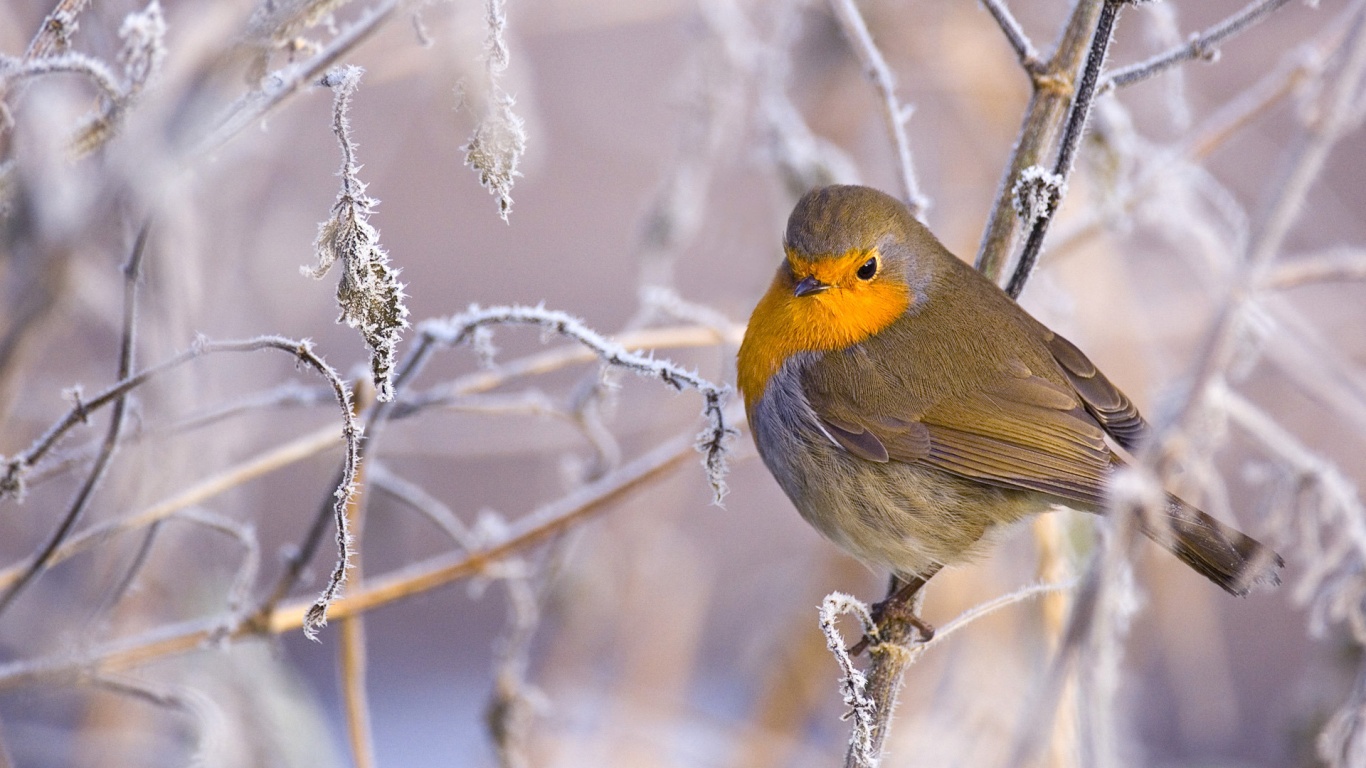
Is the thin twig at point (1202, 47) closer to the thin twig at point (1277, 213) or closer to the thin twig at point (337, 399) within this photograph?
the thin twig at point (1277, 213)

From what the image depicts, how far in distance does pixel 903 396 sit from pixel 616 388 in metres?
0.67

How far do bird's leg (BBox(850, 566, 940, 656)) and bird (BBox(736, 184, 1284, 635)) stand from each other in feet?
0.07

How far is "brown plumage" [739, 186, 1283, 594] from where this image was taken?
2355 mm

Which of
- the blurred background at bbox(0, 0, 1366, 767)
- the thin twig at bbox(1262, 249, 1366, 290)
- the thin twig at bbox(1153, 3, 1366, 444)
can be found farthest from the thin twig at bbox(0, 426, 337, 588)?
the thin twig at bbox(1262, 249, 1366, 290)

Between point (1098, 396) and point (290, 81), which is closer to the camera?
point (290, 81)

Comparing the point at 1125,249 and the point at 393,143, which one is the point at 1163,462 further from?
the point at 1125,249

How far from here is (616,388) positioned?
7.02 ft

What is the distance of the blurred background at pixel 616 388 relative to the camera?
64.0 inches

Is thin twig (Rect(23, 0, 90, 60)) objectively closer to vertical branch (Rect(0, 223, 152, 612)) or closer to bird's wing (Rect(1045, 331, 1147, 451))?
vertical branch (Rect(0, 223, 152, 612))

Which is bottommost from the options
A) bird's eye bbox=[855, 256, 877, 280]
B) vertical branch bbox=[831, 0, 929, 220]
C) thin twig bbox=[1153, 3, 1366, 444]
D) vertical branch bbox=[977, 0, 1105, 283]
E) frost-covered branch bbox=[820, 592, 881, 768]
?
frost-covered branch bbox=[820, 592, 881, 768]

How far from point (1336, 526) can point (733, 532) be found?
144 inches

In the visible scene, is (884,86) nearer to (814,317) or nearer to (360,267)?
(814,317)

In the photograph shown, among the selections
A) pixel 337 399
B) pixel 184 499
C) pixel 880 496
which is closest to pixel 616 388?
pixel 880 496

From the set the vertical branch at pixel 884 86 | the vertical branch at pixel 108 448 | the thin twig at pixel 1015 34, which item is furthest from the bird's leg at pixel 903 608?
the vertical branch at pixel 108 448
